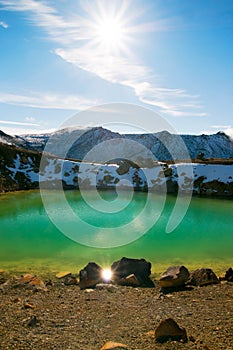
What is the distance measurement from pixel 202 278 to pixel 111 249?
1022cm

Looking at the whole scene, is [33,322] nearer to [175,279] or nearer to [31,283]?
[31,283]

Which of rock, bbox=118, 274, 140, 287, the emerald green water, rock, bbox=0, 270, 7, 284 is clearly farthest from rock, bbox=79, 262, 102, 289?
rock, bbox=0, 270, 7, 284

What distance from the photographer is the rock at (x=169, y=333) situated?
11016 millimetres

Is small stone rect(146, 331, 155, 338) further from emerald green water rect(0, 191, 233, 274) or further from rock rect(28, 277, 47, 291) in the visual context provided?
emerald green water rect(0, 191, 233, 274)

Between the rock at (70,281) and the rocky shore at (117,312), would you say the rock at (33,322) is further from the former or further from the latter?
the rock at (70,281)

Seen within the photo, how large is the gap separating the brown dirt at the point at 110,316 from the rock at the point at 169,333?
24 cm

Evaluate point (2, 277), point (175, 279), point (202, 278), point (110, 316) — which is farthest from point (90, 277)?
point (202, 278)

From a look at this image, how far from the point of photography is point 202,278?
19.8 metres

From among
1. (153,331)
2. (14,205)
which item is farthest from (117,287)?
(14,205)

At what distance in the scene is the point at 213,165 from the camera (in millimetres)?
78812

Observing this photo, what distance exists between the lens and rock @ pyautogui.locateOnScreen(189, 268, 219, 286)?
1962 cm

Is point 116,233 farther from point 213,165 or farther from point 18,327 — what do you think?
point 213,165

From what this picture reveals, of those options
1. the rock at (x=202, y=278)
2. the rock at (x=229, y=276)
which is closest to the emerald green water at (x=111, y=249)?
the rock at (x=229, y=276)

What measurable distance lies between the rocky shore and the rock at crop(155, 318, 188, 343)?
0.03 meters
